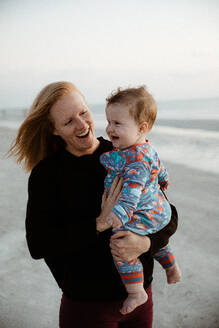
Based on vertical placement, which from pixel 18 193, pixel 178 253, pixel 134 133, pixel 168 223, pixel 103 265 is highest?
pixel 134 133

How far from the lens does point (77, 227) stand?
1.49m

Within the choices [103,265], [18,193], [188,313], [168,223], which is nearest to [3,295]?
[188,313]

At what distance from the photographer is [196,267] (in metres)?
3.32

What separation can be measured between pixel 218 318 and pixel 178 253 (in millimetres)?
965

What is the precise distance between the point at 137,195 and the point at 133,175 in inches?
3.8

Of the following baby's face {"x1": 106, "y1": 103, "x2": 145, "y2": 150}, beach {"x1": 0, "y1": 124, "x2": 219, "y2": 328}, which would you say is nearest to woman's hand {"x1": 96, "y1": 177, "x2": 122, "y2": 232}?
baby's face {"x1": 106, "y1": 103, "x2": 145, "y2": 150}

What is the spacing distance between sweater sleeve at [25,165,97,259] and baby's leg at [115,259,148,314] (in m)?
0.20

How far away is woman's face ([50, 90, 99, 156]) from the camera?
1.64 m

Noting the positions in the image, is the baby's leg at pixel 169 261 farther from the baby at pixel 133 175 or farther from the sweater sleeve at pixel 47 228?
the sweater sleeve at pixel 47 228

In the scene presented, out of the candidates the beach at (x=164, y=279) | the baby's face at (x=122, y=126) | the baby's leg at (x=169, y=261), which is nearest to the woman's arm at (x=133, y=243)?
the baby's leg at (x=169, y=261)

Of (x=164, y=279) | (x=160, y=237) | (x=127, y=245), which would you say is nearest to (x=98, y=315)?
(x=127, y=245)

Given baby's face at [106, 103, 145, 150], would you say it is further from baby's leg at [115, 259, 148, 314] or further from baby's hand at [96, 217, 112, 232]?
baby's leg at [115, 259, 148, 314]

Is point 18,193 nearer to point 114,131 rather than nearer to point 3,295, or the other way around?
point 3,295

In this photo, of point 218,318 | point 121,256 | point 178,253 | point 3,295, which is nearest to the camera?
point 121,256
